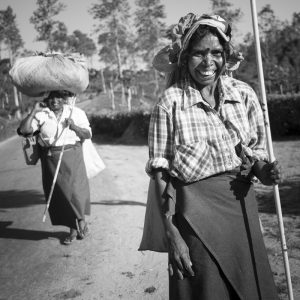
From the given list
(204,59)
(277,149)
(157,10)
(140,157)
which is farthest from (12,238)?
(157,10)

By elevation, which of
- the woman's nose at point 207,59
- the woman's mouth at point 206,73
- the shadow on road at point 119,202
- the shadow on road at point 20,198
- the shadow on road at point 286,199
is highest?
the woman's nose at point 207,59

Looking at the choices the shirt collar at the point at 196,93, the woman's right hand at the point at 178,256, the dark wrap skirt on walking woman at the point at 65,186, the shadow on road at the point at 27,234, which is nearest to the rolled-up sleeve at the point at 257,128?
the shirt collar at the point at 196,93

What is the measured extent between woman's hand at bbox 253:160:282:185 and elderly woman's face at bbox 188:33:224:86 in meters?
0.53

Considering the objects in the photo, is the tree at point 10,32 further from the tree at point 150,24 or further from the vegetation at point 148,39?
the tree at point 150,24

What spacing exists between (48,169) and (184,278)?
10.2 feet

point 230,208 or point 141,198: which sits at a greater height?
point 230,208

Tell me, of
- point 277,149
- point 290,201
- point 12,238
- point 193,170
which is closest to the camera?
point 193,170

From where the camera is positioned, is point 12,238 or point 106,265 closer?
point 106,265

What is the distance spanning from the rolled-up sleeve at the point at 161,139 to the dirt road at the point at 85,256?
1.75 metres

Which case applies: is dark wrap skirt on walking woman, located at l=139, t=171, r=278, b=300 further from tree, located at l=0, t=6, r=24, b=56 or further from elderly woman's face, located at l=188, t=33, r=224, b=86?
tree, located at l=0, t=6, r=24, b=56

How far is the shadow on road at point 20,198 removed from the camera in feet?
22.6

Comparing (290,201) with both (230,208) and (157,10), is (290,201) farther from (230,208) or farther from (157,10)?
(157,10)

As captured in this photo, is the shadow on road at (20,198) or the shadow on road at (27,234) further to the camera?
the shadow on road at (20,198)

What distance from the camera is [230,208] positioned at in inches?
75.5
